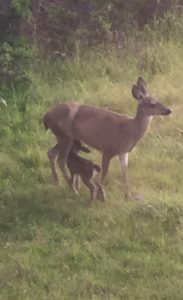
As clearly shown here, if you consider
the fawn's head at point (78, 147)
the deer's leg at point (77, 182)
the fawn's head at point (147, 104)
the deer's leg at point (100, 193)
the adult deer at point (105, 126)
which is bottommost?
the deer's leg at point (77, 182)

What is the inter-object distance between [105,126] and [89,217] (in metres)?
1.02

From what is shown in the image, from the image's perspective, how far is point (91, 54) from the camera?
12.5 metres

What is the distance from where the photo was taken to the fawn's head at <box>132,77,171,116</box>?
8.96 metres

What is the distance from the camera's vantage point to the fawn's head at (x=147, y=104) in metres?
8.96

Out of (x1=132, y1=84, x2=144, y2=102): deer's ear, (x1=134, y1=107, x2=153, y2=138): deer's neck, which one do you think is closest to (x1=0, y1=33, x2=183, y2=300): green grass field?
(x1=134, y1=107, x2=153, y2=138): deer's neck

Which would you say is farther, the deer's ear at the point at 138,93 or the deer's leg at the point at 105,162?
the deer's ear at the point at 138,93

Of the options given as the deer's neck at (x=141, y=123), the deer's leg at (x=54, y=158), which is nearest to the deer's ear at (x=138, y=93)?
the deer's neck at (x=141, y=123)

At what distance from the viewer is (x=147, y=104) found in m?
8.98

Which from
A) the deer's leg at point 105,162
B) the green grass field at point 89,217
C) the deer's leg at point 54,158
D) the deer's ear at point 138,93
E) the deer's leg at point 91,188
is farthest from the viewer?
the deer's leg at point 54,158

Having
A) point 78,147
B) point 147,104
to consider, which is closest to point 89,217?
point 78,147

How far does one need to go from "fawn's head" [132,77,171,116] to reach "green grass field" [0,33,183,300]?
714 mm

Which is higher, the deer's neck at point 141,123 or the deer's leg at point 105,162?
the deer's neck at point 141,123

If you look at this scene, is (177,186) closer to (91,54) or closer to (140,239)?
(140,239)

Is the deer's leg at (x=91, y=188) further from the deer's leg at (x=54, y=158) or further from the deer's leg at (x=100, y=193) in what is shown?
the deer's leg at (x=54, y=158)
